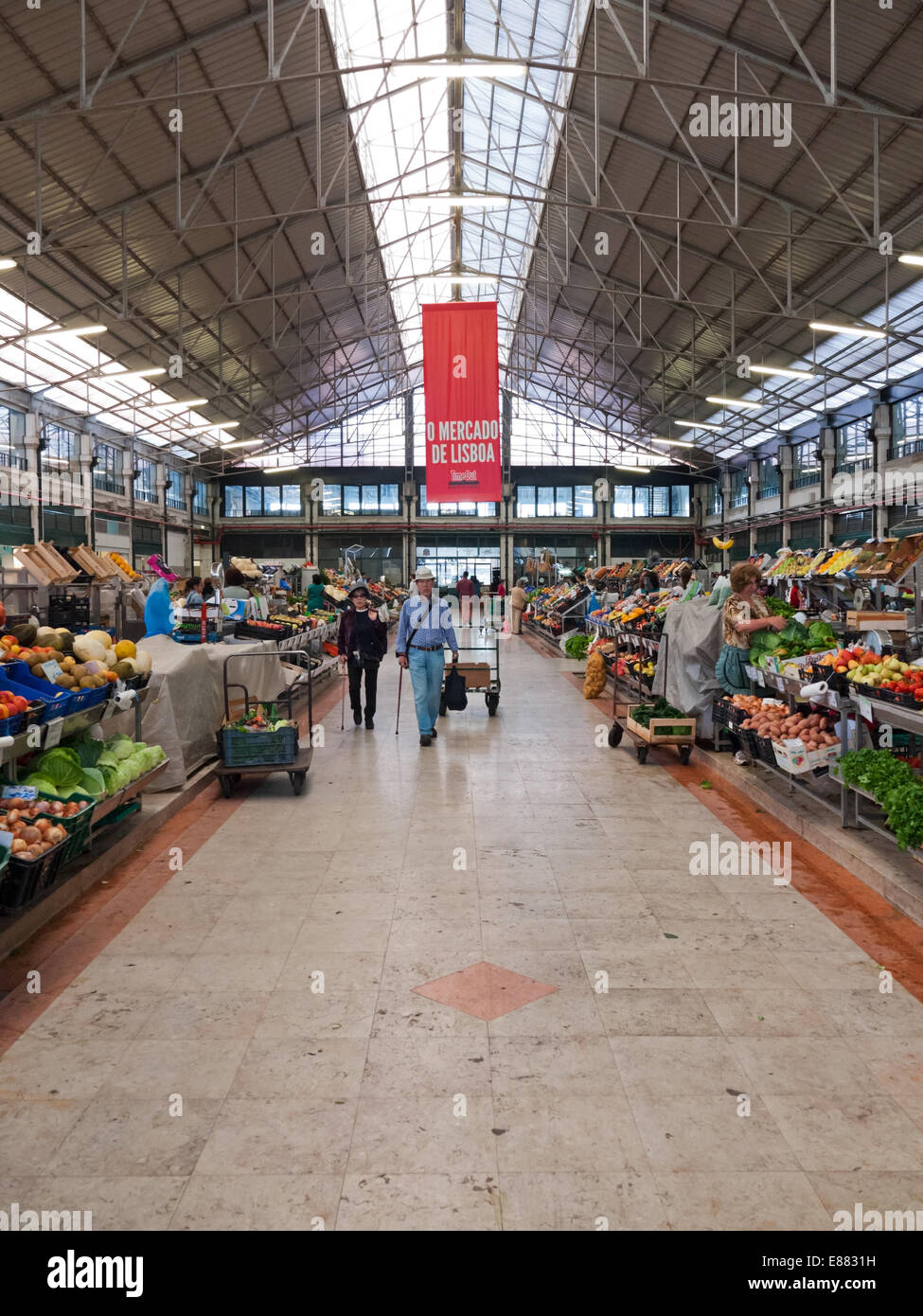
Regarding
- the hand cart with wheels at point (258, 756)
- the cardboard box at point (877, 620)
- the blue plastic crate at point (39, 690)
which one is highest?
the cardboard box at point (877, 620)

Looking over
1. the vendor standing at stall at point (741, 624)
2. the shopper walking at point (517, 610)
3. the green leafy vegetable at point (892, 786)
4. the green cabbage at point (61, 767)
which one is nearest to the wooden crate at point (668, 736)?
the vendor standing at stall at point (741, 624)

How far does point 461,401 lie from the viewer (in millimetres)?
16172

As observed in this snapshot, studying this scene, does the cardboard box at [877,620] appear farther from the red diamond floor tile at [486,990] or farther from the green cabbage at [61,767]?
the green cabbage at [61,767]

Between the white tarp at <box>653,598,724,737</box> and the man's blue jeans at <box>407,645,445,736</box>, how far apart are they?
88.8 inches

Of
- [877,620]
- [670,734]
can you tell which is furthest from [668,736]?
[877,620]

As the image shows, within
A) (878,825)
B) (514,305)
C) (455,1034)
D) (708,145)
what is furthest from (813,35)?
(514,305)

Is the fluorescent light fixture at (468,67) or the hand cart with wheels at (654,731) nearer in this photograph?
the hand cart with wheels at (654,731)

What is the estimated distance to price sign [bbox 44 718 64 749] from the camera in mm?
4875

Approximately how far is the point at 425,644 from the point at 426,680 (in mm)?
377

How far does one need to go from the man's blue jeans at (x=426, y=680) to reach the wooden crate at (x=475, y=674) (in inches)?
59.6

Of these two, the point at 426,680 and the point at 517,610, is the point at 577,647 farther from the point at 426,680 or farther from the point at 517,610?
the point at 517,610

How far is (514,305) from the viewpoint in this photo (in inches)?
1138

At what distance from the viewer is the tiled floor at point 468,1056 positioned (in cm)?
247

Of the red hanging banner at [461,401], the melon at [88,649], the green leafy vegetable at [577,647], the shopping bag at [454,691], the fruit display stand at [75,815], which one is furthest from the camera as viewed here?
the green leafy vegetable at [577,647]
